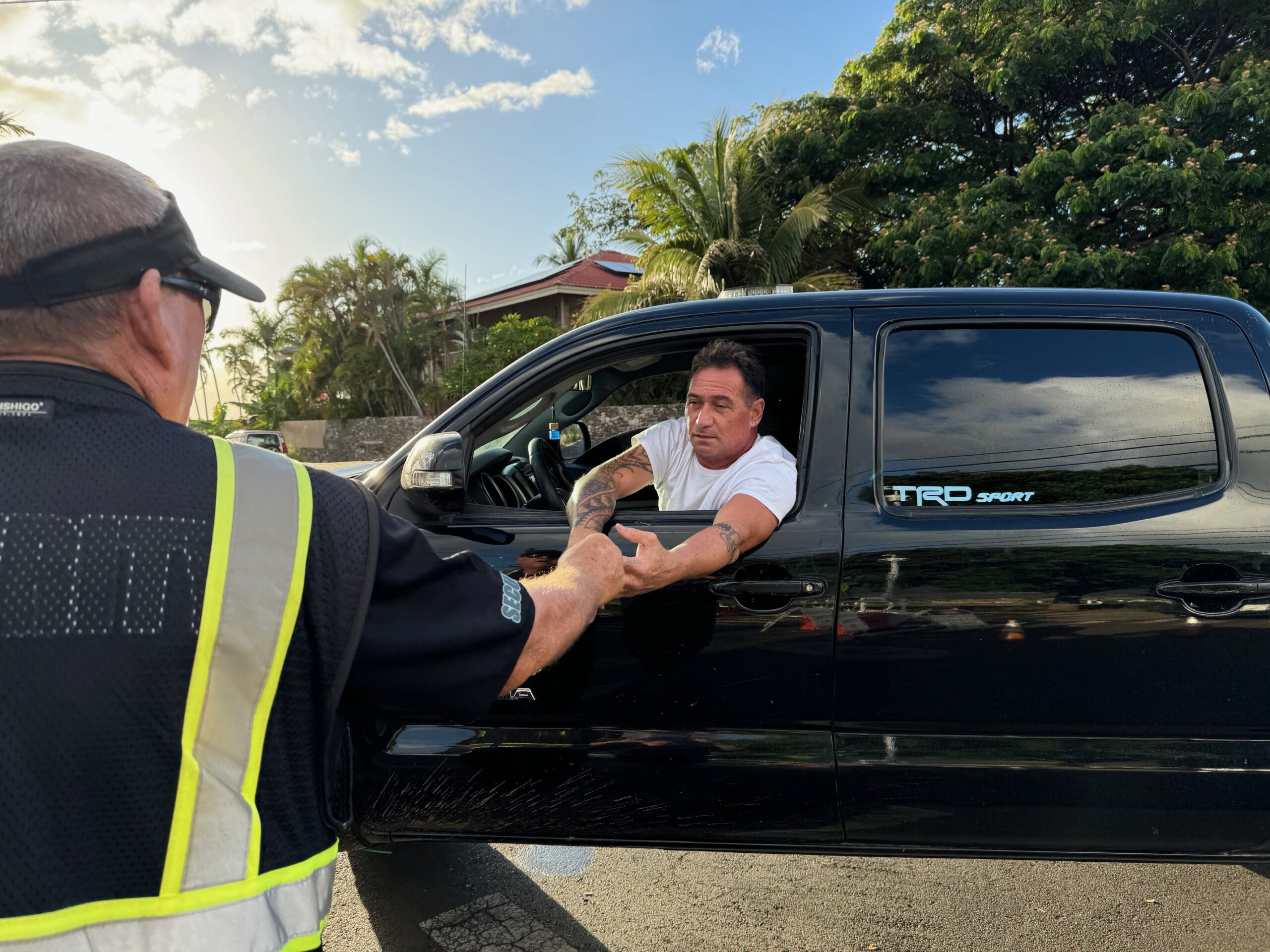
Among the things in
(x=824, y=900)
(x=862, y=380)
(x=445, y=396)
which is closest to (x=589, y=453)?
(x=862, y=380)

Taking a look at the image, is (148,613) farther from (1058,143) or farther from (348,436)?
(348,436)

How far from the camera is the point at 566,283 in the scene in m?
24.9

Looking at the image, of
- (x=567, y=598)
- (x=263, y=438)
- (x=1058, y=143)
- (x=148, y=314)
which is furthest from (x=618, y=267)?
(x=148, y=314)

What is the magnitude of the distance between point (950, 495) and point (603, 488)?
3.13ft

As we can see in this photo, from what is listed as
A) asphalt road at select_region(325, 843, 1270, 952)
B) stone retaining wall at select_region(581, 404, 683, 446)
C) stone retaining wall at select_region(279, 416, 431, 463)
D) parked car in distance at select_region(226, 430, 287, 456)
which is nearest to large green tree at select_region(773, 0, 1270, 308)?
stone retaining wall at select_region(581, 404, 683, 446)

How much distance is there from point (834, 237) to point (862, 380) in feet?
44.1

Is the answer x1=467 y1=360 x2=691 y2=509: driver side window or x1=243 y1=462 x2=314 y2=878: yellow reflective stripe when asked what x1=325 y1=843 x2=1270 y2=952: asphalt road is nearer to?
x1=467 y1=360 x2=691 y2=509: driver side window

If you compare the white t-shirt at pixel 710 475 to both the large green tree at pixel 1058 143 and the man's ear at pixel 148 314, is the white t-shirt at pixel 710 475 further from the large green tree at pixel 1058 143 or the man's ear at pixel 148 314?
the large green tree at pixel 1058 143

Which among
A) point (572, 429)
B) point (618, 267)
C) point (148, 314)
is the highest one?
point (618, 267)

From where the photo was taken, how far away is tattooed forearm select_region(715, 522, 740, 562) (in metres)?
2.12

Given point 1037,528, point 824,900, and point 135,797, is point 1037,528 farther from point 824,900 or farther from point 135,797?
point 135,797

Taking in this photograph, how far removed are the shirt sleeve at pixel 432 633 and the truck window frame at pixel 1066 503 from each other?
1326 mm

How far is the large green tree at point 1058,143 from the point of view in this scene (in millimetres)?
10961

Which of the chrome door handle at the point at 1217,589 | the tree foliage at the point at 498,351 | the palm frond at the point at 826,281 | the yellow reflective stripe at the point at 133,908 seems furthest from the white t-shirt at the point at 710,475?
the tree foliage at the point at 498,351
